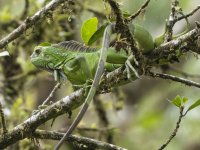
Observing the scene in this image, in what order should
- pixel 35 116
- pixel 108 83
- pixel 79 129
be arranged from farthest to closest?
pixel 79 129
pixel 35 116
pixel 108 83

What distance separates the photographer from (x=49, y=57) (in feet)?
8.45

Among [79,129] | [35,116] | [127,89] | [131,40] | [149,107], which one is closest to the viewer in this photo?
[131,40]

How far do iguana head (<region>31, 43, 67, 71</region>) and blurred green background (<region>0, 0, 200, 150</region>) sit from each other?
0.12 meters

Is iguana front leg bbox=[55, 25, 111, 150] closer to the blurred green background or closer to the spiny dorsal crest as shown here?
the blurred green background

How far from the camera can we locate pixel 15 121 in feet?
11.3

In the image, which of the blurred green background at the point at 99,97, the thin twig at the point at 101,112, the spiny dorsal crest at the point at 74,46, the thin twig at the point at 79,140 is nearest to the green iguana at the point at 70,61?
the spiny dorsal crest at the point at 74,46

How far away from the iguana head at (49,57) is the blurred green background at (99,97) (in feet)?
0.38

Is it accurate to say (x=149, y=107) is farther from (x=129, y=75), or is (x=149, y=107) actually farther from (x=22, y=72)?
(x=129, y=75)

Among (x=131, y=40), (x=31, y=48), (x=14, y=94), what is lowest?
(x=131, y=40)

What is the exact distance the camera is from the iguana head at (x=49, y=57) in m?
2.57

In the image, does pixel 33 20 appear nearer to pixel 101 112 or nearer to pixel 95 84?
pixel 95 84

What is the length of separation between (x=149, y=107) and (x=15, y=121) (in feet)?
8.88

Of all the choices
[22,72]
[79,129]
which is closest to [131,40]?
[79,129]

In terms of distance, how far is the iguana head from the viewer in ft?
8.44
